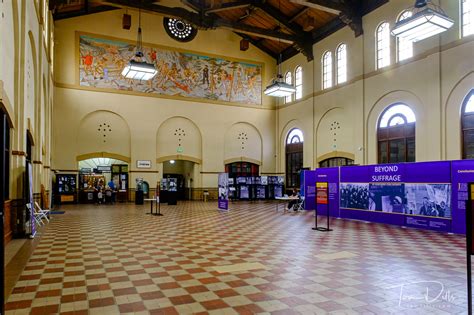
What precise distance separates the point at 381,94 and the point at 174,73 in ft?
39.2

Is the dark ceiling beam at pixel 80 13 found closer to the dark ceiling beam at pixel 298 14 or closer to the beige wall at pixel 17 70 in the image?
the beige wall at pixel 17 70

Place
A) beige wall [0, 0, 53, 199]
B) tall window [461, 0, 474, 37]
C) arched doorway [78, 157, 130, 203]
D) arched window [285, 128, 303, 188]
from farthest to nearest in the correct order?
arched window [285, 128, 303, 188], arched doorway [78, 157, 130, 203], tall window [461, 0, 474, 37], beige wall [0, 0, 53, 199]

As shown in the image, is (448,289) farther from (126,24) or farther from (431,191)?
(126,24)

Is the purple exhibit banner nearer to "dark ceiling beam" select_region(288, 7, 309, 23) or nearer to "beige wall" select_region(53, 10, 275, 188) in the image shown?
"dark ceiling beam" select_region(288, 7, 309, 23)

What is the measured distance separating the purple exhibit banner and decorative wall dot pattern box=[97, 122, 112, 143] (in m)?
12.8

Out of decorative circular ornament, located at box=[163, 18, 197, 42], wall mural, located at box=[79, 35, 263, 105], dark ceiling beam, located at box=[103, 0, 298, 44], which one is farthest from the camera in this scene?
decorative circular ornament, located at box=[163, 18, 197, 42]

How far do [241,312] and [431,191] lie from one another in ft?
26.6

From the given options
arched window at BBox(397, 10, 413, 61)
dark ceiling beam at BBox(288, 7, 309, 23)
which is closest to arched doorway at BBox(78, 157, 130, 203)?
dark ceiling beam at BBox(288, 7, 309, 23)

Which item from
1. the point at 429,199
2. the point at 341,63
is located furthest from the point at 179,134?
the point at 429,199

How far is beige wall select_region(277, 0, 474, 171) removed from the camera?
13.0 metres

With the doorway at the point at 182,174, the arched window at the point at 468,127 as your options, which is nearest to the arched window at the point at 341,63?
the arched window at the point at 468,127

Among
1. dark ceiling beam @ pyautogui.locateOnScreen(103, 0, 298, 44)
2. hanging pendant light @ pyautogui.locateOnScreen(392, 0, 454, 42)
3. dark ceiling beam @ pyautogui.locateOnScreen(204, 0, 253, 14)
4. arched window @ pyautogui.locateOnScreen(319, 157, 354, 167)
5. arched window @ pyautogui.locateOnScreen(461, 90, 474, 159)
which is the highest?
dark ceiling beam @ pyautogui.locateOnScreen(204, 0, 253, 14)

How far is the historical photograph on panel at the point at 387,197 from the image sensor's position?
35.3 ft

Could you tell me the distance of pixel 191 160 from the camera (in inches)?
880
